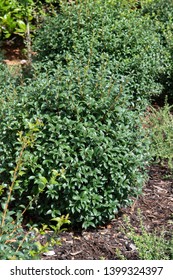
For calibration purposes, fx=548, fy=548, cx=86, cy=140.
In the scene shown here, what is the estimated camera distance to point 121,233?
4289 millimetres

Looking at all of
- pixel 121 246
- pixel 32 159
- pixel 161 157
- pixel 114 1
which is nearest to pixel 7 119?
pixel 32 159

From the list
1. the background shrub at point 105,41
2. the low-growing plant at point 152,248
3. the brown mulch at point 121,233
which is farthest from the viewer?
the background shrub at point 105,41

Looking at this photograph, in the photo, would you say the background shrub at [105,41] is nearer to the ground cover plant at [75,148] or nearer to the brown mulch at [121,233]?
the ground cover plant at [75,148]

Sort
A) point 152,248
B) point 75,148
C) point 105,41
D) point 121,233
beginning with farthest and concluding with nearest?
point 105,41 → point 121,233 → point 75,148 → point 152,248

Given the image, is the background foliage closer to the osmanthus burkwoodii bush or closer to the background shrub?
the osmanthus burkwoodii bush

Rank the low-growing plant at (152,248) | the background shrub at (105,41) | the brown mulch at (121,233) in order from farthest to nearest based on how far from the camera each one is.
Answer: the background shrub at (105,41)
the brown mulch at (121,233)
the low-growing plant at (152,248)

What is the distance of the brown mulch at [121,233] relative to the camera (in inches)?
159

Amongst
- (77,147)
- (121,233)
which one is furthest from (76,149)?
(121,233)

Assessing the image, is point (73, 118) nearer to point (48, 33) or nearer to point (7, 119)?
point (7, 119)

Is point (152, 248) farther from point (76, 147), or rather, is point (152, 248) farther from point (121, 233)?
point (76, 147)

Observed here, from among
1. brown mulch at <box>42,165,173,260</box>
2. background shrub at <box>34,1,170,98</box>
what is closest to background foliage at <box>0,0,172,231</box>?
brown mulch at <box>42,165,173,260</box>

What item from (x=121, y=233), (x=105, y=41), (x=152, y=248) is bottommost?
(x=121, y=233)

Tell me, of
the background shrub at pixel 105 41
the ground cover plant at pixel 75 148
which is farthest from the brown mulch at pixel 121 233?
the background shrub at pixel 105 41

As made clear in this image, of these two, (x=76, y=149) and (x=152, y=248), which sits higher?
(x=76, y=149)
